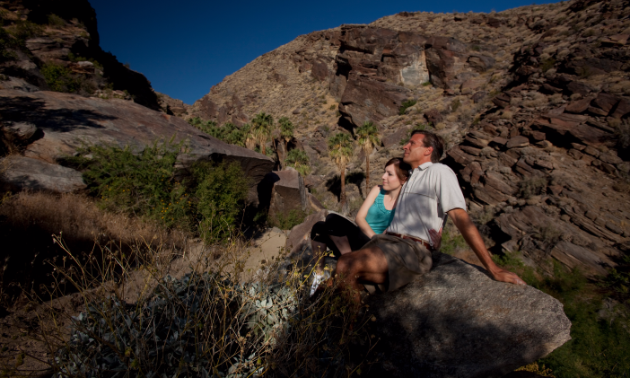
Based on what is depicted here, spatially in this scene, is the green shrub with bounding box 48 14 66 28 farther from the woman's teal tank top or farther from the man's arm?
the man's arm

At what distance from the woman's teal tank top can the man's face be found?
1.83 ft

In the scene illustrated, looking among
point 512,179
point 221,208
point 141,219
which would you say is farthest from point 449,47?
point 141,219

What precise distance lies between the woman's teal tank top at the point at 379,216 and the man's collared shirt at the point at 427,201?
392 millimetres

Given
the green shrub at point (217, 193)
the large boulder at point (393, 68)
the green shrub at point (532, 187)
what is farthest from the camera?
the large boulder at point (393, 68)

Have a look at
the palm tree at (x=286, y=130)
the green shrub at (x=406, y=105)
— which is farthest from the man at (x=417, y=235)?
the green shrub at (x=406, y=105)

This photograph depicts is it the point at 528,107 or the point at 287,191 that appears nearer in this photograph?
the point at 287,191

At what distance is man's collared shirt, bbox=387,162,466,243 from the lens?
2252mm

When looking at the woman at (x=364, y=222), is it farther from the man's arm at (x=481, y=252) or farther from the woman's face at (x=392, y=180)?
the man's arm at (x=481, y=252)

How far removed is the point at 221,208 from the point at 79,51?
2000 cm

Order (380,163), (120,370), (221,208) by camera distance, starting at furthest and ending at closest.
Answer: (380,163) < (221,208) < (120,370)

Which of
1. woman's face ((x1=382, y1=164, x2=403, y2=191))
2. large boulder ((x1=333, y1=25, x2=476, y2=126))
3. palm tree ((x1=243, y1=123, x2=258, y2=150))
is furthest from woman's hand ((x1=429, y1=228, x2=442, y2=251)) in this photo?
large boulder ((x1=333, y1=25, x2=476, y2=126))

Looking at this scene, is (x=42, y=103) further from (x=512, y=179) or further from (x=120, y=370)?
(x=512, y=179)

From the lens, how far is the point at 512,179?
14797 millimetres

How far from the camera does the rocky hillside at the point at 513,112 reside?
36.1 ft
